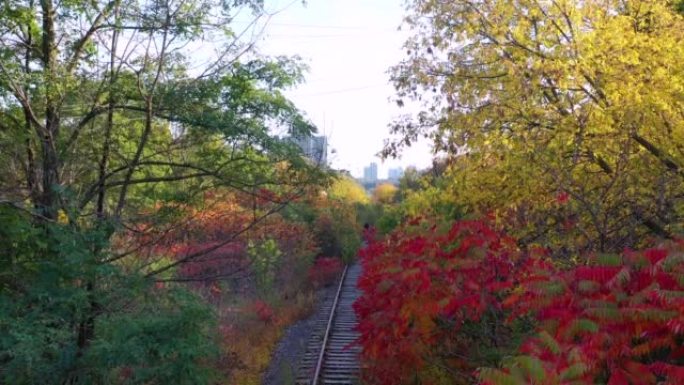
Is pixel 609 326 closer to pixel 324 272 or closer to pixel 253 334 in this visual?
pixel 253 334

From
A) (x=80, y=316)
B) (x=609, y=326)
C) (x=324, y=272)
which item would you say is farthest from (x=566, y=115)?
(x=324, y=272)

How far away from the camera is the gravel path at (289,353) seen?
12.9 metres

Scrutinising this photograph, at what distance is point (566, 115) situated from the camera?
9.52 meters

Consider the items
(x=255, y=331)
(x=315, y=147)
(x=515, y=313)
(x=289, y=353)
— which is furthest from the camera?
(x=255, y=331)

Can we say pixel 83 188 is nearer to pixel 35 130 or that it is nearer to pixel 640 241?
pixel 35 130

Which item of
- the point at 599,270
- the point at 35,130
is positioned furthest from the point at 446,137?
the point at 35,130

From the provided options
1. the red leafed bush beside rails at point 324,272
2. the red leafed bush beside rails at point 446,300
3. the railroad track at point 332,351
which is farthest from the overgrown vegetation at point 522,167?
the red leafed bush beside rails at point 324,272

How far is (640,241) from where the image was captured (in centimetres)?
975

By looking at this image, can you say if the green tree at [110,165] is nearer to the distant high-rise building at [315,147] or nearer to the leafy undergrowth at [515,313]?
the distant high-rise building at [315,147]

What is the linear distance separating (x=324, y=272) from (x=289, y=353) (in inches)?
475

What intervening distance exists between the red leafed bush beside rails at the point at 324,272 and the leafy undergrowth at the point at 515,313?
14104 millimetres

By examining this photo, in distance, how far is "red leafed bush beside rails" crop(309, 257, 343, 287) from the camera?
26469 mm

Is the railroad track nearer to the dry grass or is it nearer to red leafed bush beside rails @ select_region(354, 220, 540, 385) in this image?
the dry grass

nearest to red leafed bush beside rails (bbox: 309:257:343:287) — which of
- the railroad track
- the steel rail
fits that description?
the steel rail
